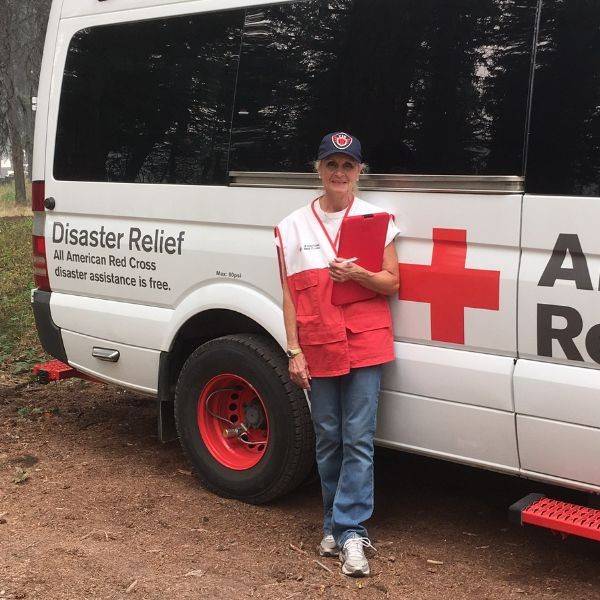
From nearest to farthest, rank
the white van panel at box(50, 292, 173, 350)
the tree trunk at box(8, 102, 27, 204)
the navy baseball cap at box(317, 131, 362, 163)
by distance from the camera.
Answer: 1. the navy baseball cap at box(317, 131, 362, 163)
2. the white van panel at box(50, 292, 173, 350)
3. the tree trunk at box(8, 102, 27, 204)

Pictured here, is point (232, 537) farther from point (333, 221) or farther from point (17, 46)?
point (17, 46)

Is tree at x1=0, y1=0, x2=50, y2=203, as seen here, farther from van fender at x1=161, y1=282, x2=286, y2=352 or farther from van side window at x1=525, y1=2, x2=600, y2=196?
van side window at x1=525, y1=2, x2=600, y2=196

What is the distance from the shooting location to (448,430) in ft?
12.2

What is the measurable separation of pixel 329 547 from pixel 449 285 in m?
1.24

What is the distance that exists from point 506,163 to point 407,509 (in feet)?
6.20

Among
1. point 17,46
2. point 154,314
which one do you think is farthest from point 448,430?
point 17,46

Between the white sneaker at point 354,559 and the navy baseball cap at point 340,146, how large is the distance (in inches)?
60.7

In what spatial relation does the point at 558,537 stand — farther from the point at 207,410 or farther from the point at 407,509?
the point at 207,410

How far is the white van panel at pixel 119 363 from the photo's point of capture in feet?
15.8

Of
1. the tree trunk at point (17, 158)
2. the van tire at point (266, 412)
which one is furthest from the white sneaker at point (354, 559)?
the tree trunk at point (17, 158)

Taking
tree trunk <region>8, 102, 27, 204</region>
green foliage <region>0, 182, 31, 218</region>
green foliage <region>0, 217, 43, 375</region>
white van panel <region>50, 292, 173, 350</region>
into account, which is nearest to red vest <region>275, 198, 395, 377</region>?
white van panel <region>50, 292, 173, 350</region>

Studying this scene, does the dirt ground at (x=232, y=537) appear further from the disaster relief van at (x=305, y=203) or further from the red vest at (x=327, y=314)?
the red vest at (x=327, y=314)

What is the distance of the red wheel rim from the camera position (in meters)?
4.51

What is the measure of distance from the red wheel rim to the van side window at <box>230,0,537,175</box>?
3.63 ft
